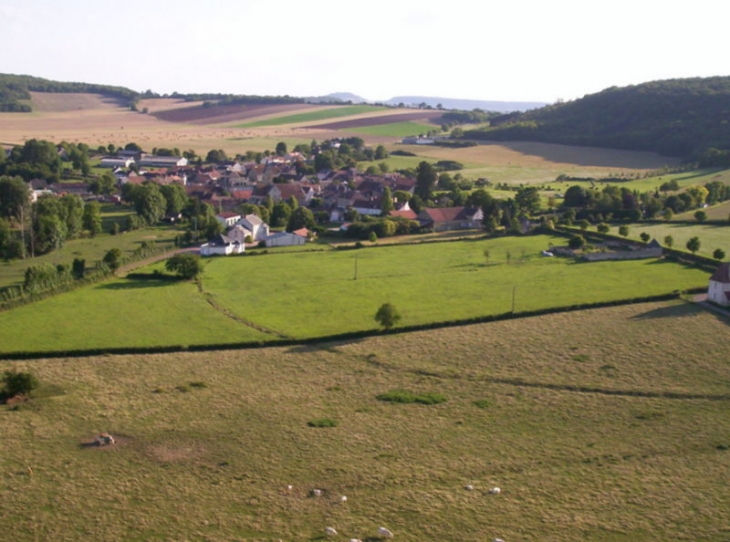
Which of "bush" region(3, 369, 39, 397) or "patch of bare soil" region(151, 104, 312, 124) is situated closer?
"bush" region(3, 369, 39, 397)

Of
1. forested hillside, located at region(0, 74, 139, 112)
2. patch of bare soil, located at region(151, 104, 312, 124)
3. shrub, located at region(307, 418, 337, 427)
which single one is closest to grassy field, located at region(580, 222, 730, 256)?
shrub, located at region(307, 418, 337, 427)

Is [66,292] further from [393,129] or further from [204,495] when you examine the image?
[393,129]

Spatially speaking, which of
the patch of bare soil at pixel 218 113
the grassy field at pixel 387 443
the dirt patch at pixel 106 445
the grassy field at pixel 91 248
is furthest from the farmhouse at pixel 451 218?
the patch of bare soil at pixel 218 113

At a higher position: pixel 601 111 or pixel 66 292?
pixel 601 111

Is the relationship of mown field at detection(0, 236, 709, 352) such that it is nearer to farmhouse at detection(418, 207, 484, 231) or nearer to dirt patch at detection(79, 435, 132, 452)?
dirt patch at detection(79, 435, 132, 452)

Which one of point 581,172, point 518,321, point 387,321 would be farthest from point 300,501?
point 581,172

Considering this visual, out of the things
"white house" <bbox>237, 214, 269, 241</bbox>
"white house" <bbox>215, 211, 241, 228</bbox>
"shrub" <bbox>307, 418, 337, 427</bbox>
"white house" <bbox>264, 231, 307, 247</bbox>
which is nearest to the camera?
"shrub" <bbox>307, 418, 337, 427</bbox>

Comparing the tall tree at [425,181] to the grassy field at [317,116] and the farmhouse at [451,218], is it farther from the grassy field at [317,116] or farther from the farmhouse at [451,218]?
the grassy field at [317,116]
